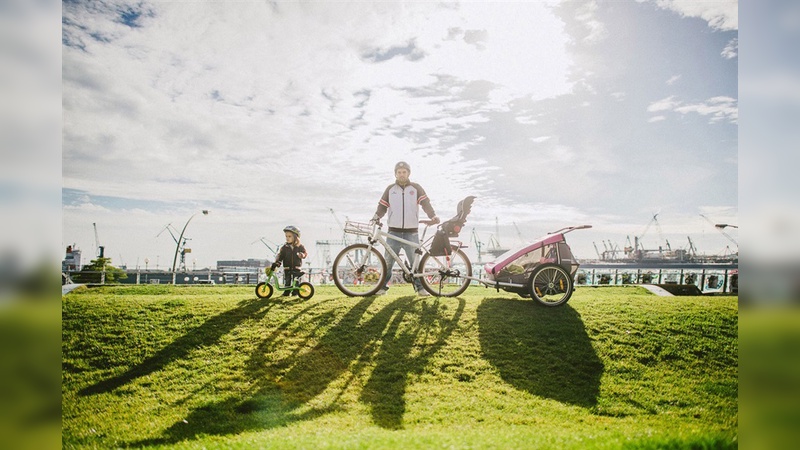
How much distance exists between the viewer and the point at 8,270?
3588mm

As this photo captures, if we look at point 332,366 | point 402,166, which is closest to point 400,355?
point 332,366

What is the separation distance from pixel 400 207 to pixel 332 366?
10.6 feet

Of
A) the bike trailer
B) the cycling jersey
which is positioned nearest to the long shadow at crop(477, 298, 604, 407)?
the bike trailer

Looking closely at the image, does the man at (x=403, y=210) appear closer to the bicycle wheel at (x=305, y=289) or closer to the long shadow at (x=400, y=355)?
the long shadow at (x=400, y=355)

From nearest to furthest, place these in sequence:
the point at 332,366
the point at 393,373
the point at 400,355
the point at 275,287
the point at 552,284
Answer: the point at 393,373 < the point at 332,366 < the point at 400,355 < the point at 552,284 < the point at 275,287

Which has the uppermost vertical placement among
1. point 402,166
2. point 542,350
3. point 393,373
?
point 402,166

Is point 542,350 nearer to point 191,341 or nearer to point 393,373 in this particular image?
point 393,373

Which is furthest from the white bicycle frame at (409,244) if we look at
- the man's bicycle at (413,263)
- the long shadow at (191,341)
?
the long shadow at (191,341)

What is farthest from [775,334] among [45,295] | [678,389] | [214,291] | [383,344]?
[214,291]

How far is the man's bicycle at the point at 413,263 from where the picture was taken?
25.4 ft

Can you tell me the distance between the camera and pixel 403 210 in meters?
8.26

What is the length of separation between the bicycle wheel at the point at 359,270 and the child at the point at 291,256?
108 cm

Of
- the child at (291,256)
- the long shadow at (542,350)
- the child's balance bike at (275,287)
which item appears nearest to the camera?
the long shadow at (542,350)

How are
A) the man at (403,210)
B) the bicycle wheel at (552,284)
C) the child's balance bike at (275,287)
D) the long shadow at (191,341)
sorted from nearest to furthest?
the long shadow at (191,341)
the bicycle wheel at (552,284)
the child's balance bike at (275,287)
the man at (403,210)
